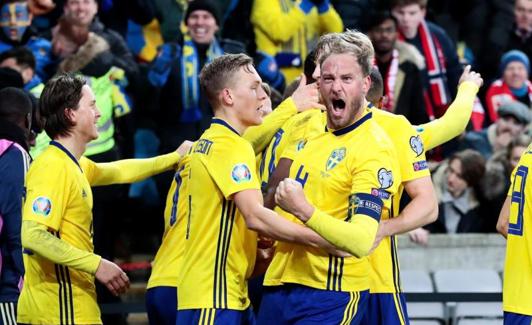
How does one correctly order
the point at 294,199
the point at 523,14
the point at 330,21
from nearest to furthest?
the point at 294,199 < the point at 330,21 < the point at 523,14

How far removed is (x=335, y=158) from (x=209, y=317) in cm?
99

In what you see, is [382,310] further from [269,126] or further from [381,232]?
[269,126]

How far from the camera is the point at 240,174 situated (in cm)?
679

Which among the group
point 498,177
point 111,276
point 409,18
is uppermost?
point 409,18

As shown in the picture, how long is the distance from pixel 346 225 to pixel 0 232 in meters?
2.42

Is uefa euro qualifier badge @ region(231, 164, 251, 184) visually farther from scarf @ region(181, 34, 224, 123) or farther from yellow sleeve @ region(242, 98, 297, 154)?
scarf @ region(181, 34, 224, 123)

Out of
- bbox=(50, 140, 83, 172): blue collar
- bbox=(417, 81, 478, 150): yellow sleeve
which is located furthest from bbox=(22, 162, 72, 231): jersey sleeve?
bbox=(417, 81, 478, 150): yellow sleeve

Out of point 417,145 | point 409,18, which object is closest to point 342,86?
point 417,145

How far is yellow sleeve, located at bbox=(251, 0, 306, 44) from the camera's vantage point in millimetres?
12219

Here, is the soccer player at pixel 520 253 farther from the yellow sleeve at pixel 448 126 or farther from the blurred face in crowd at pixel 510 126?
the blurred face in crowd at pixel 510 126

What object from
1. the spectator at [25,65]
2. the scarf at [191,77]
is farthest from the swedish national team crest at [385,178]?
the scarf at [191,77]

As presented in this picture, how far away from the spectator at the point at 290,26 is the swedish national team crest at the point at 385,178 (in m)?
5.63

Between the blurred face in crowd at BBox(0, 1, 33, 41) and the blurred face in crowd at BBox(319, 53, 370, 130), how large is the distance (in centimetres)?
552

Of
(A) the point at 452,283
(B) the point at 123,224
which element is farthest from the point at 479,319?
(B) the point at 123,224
